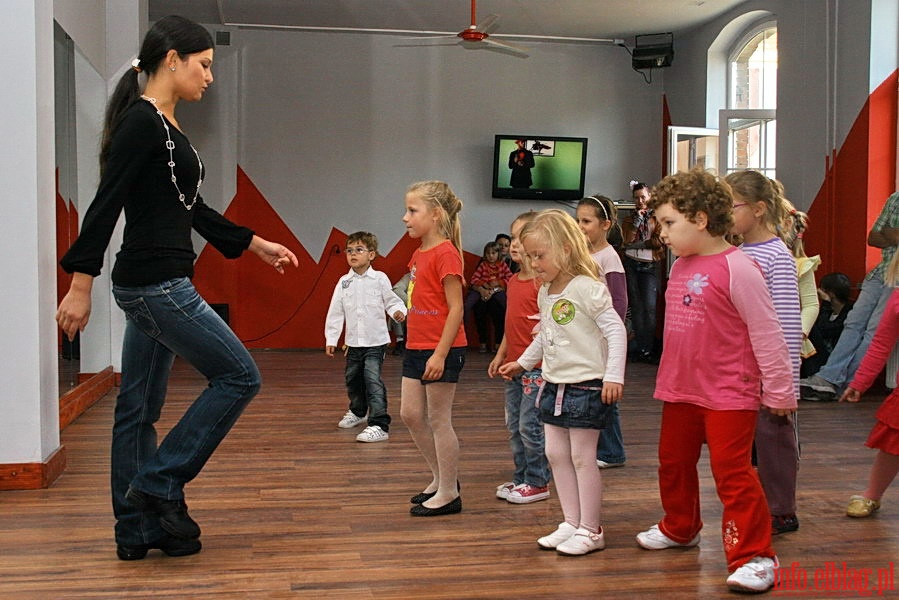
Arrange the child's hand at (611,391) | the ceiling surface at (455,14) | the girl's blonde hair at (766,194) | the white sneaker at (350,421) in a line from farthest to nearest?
1. the ceiling surface at (455,14)
2. the white sneaker at (350,421)
3. the girl's blonde hair at (766,194)
4. the child's hand at (611,391)

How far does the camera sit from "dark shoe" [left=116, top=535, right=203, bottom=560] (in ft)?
9.26

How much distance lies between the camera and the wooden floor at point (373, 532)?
2.62 meters

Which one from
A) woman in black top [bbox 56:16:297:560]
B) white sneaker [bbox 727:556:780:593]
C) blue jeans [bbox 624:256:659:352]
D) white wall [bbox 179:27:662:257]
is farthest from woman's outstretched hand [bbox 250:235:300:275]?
white wall [bbox 179:27:662:257]

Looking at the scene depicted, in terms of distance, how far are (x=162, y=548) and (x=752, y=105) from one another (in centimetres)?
772

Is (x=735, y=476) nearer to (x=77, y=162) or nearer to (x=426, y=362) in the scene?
(x=426, y=362)

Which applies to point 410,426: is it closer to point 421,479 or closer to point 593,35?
point 421,479

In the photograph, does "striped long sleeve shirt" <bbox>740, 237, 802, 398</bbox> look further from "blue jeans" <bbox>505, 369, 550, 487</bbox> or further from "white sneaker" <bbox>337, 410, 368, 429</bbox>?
"white sneaker" <bbox>337, 410, 368, 429</bbox>

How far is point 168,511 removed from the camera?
277 centimetres

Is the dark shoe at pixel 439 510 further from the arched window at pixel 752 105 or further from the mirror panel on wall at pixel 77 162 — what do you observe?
the arched window at pixel 752 105

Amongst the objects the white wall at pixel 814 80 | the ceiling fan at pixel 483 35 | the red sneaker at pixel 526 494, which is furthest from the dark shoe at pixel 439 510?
the white wall at pixel 814 80

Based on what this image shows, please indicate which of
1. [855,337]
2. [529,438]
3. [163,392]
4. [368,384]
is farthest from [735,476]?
[855,337]

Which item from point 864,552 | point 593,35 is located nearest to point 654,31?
point 593,35

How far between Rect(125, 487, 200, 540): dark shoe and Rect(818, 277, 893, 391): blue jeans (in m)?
4.80

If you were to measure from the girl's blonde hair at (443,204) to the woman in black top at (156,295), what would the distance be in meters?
0.78
